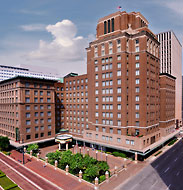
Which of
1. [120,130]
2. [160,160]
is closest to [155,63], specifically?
[120,130]

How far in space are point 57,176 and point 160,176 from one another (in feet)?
93.0

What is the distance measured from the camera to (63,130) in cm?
8600

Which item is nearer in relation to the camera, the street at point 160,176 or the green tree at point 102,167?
the street at point 160,176

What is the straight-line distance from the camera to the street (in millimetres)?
38688

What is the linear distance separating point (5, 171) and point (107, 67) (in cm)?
5046

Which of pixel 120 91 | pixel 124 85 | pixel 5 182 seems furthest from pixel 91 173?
pixel 124 85

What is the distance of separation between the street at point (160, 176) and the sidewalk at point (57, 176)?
910 centimetres

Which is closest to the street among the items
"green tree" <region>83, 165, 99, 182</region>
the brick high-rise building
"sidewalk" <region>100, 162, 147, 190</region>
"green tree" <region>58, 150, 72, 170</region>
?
"sidewalk" <region>100, 162, 147, 190</region>

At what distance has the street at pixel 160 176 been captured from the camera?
38.7m

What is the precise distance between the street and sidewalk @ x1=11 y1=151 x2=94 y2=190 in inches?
358

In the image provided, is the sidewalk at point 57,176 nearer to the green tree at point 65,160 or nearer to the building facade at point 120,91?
the green tree at point 65,160

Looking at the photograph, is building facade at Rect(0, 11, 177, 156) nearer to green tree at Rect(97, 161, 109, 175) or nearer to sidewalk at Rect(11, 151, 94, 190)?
green tree at Rect(97, 161, 109, 175)

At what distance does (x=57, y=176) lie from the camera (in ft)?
144

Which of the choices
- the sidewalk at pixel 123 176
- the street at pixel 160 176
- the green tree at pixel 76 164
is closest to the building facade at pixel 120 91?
the sidewalk at pixel 123 176
